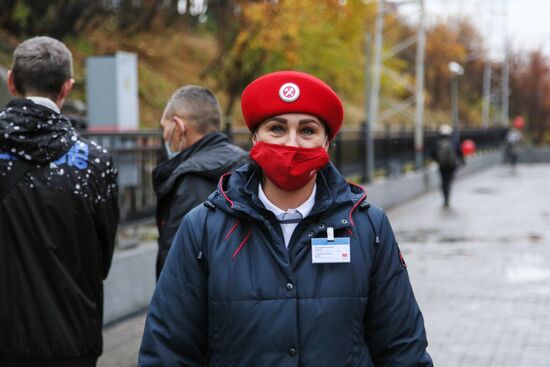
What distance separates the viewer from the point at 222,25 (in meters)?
26.4

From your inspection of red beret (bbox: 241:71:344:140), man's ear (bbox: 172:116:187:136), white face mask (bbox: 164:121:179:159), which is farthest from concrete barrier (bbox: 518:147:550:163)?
red beret (bbox: 241:71:344:140)

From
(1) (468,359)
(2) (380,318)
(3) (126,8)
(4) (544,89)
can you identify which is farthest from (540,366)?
(4) (544,89)

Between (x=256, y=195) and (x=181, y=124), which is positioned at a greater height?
(x=181, y=124)

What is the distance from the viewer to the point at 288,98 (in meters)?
2.79

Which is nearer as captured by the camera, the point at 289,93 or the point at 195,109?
the point at 289,93

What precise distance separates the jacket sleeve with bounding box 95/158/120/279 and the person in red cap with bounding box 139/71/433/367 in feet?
3.79

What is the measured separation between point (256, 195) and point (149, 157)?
6.65m

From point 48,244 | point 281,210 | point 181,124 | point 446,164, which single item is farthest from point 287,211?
point 446,164

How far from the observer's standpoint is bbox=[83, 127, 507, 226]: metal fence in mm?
8898

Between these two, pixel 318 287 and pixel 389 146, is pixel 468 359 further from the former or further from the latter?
pixel 389 146

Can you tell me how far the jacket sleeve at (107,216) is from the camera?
157 inches

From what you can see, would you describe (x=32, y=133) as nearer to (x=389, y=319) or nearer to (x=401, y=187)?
(x=389, y=319)

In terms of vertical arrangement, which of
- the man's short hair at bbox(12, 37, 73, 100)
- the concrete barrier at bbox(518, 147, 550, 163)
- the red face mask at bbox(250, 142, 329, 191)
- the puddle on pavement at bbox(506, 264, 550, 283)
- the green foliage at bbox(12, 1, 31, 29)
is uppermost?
the green foliage at bbox(12, 1, 31, 29)

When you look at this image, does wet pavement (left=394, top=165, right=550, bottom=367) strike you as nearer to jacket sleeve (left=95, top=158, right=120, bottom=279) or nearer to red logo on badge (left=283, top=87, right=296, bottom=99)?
jacket sleeve (left=95, top=158, right=120, bottom=279)
